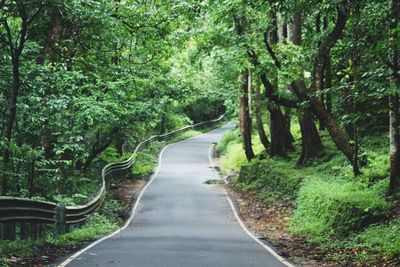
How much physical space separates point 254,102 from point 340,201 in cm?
1178

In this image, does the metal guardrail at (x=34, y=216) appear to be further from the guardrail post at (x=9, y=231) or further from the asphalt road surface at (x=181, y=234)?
the asphalt road surface at (x=181, y=234)

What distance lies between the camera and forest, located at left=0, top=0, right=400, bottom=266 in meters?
9.66

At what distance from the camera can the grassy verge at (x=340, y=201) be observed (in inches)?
382

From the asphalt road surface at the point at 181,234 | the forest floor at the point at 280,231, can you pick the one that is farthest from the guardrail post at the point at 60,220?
the forest floor at the point at 280,231

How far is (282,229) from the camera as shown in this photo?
14164mm

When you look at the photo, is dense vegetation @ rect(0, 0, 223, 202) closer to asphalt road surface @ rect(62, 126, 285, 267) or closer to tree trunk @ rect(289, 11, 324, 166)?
asphalt road surface @ rect(62, 126, 285, 267)

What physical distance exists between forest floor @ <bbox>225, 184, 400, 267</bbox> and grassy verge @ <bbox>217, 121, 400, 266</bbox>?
175 mm

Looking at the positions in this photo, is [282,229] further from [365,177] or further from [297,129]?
[297,129]

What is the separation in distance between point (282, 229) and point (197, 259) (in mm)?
6141

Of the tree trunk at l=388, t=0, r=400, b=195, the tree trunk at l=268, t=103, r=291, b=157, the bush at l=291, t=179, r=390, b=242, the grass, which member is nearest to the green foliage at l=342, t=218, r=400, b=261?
the bush at l=291, t=179, r=390, b=242

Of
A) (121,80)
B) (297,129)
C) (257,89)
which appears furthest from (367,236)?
(297,129)

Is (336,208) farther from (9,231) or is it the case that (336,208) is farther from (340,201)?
(9,231)

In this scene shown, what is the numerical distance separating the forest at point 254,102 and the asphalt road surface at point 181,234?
996mm

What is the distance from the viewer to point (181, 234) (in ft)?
41.8
